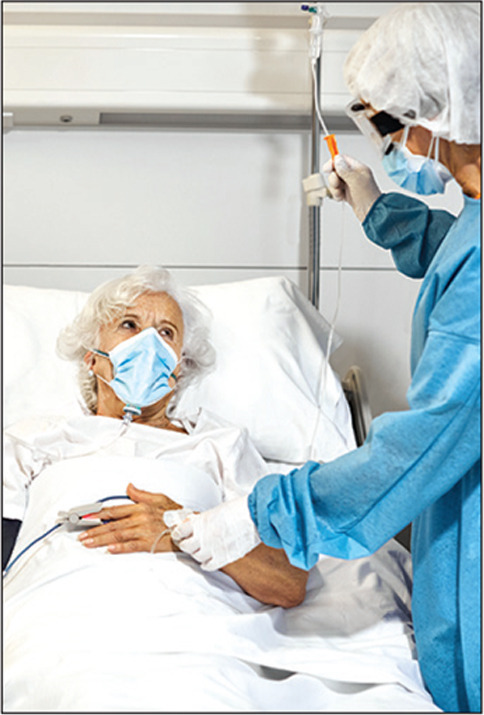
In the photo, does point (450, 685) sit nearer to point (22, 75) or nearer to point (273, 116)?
point (273, 116)

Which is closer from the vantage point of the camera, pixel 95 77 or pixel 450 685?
pixel 450 685

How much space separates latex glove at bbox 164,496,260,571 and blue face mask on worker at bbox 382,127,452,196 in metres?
0.60

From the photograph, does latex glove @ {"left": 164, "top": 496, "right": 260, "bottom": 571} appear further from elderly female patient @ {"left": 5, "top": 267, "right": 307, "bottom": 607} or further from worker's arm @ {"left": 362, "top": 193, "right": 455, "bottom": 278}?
worker's arm @ {"left": 362, "top": 193, "right": 455, "bottom": 278}

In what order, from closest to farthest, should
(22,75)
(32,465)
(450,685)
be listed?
(450,685)
(32,465)
(22,75)

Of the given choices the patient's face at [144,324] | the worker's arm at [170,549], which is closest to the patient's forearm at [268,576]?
the worker's arm at [170,549]

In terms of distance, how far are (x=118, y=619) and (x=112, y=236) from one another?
1.54 meters

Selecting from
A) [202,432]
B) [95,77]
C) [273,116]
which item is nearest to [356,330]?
[273,116]

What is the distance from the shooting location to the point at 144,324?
2.07 metres

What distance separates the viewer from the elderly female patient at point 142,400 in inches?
75.2

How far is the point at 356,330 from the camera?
2.79 meters

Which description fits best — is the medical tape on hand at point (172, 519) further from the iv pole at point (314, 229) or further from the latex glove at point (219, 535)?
the iv pole at point (314, 229)

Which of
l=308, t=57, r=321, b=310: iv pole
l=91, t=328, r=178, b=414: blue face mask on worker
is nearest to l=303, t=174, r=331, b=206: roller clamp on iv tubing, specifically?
l=308, t=57, r=321, b=310: iv pole

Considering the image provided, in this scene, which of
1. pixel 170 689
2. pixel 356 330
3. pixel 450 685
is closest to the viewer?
pixel 170 689

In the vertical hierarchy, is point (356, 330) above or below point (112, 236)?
below
